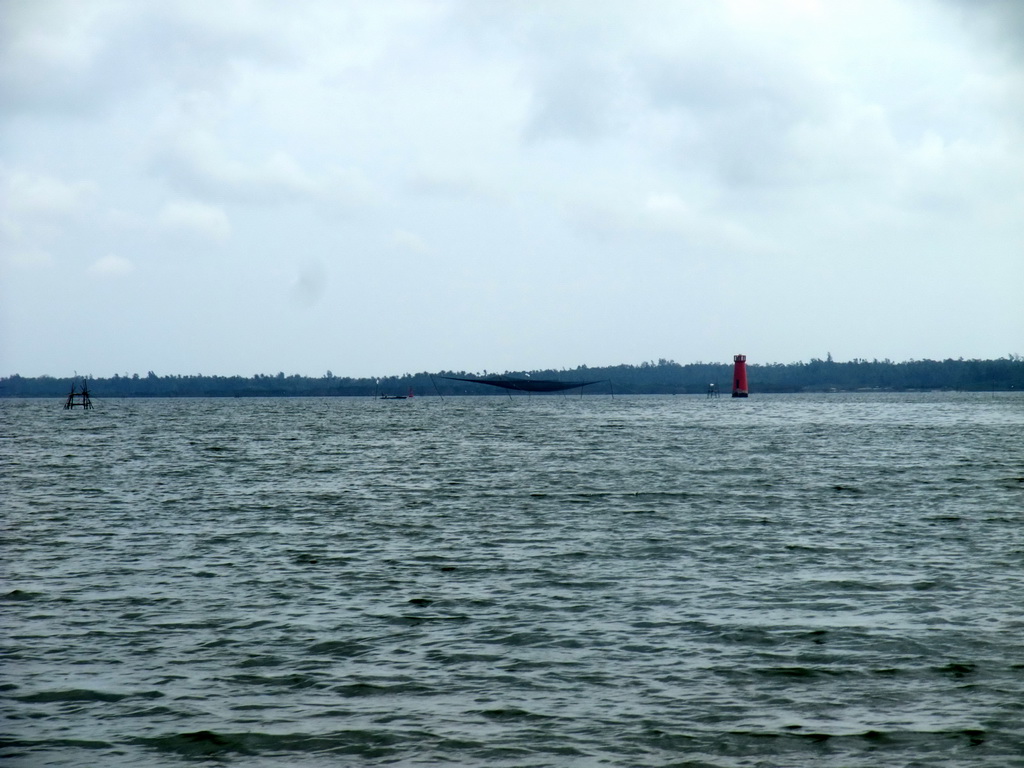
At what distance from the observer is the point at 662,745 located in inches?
455

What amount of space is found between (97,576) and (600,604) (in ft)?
34.7

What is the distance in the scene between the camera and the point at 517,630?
1673 centimetres

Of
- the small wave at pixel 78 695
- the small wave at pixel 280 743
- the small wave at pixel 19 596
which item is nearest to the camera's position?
the small wave at pixel 280 743

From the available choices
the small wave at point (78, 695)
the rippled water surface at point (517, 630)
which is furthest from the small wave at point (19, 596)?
the small wave at point (78, 695)

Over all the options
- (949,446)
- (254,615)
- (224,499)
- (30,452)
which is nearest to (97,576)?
(254,615)

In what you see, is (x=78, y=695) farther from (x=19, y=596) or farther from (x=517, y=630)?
(x=19, y=596)

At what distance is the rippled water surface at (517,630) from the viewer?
38.9 ft

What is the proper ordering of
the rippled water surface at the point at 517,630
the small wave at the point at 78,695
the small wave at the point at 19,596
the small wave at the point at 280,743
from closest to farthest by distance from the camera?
the small wave at the point at 280,743 → the rippled water surface at the point at 517,630 → the small wave at the point at 78,695 → the small wave at the point at 19,596

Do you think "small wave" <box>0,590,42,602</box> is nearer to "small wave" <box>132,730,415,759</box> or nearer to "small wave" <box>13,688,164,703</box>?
"small wave" <box>13,688,164,703</box>

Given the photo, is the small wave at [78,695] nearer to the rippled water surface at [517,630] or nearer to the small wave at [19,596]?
the rippled water surface at [517,630]

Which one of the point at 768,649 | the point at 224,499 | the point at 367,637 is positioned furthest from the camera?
the point at 224,499

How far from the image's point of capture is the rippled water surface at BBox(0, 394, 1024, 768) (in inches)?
466

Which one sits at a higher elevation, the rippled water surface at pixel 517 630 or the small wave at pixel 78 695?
the rippled water surface at pixel 517 630

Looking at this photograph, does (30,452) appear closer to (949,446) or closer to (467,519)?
(467,519)
